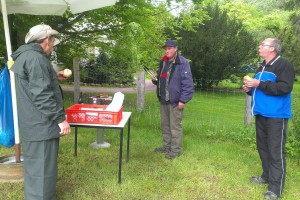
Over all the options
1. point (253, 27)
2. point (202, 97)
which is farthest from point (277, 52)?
point (253, 27)

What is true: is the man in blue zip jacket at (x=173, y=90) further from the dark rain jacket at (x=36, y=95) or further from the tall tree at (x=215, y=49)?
the tall tree at (x=215, y=49)

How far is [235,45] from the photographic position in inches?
621

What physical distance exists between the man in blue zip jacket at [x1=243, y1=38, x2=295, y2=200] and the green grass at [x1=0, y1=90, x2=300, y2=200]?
37 centimetres

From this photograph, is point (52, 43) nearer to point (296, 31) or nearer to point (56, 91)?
point (56, 91)

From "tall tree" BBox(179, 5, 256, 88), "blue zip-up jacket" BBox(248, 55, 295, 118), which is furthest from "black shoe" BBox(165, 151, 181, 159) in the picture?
"tall tree" BBox(179, 5, 256, 88)

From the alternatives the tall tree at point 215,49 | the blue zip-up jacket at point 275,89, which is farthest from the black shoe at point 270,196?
the tall tree at point 215,49

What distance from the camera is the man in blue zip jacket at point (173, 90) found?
4.84m

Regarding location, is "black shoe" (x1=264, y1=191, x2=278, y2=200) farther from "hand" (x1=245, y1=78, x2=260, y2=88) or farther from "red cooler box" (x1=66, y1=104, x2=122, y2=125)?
"red cooler box" (x1=66, y1=104, x2=122, y2=125)

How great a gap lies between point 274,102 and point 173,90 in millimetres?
1684

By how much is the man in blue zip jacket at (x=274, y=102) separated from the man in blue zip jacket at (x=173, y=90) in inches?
50.9

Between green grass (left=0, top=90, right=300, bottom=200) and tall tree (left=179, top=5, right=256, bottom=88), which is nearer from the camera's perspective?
green grass (left=0, top=90, right=300, bottom=200)

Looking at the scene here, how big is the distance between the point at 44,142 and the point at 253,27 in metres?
25.8

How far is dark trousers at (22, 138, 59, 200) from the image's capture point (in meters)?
2.93

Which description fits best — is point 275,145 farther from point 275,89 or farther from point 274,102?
point 275,89
